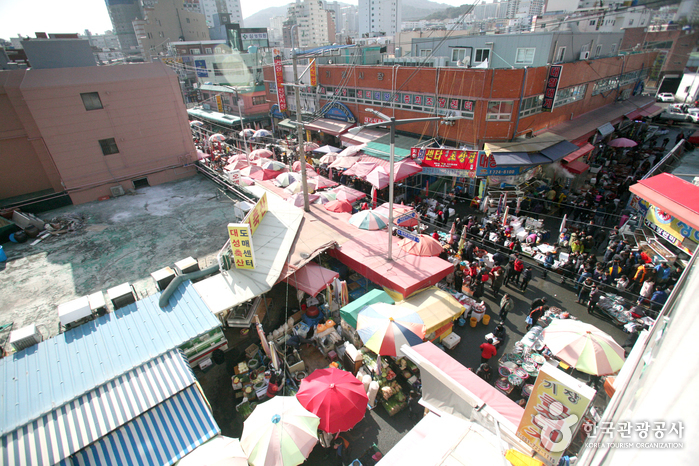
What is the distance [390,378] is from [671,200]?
1362cm

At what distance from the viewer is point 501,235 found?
16.7 meters

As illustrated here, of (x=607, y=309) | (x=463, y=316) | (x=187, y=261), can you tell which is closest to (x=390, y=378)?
(x=463, y=316)

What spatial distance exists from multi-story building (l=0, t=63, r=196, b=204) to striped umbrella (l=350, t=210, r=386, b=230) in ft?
35.9

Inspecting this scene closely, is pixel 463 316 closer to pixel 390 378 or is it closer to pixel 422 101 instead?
pixel 390 378

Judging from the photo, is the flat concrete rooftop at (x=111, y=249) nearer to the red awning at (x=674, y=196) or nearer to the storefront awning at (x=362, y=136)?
the storefront awning at (x=362, y=136)

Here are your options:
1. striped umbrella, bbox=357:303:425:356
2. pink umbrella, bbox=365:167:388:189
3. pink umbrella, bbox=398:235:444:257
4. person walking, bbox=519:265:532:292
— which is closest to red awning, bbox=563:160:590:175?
person walking, bbox=519:265:532:292

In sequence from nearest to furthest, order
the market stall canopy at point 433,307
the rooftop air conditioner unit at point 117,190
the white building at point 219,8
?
the market stall canopy at point 433,307, the rooftop air conditioner unit at point 117,190, the white building at point 219,8

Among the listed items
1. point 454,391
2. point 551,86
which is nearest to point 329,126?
point 551,86

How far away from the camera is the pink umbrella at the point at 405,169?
20203 millimetres

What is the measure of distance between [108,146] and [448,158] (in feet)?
58.7

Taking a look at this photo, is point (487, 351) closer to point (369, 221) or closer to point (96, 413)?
point (369, 221)

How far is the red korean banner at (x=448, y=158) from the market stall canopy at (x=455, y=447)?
590 inches

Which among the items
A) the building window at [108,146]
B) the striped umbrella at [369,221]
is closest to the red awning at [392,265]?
the striped umbrella at [369,221]

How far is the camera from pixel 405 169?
68.0 feet
